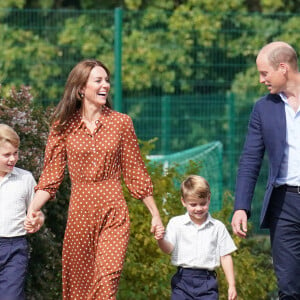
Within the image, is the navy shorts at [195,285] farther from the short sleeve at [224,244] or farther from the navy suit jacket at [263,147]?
the navy suit jacket at [263,147]

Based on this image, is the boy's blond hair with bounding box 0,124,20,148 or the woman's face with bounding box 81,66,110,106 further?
the boy's blond hair with bounding box 0,124,20,148

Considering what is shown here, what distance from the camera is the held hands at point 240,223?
6555 mm

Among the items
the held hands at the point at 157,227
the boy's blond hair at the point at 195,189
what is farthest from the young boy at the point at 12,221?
the boy's blond hair at the point at 195,189

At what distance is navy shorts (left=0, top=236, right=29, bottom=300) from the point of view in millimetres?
6934

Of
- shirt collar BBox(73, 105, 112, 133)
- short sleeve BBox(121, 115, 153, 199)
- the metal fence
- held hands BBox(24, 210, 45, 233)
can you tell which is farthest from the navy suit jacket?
the metal fence

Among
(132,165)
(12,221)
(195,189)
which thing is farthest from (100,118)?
(12,221)

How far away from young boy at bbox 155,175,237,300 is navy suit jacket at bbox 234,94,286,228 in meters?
0.38

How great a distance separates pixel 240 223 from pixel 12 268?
1.50 m

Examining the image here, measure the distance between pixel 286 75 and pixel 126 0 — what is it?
10156 mm

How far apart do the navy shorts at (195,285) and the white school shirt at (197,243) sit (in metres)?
0.04

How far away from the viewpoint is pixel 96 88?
6.89 meters

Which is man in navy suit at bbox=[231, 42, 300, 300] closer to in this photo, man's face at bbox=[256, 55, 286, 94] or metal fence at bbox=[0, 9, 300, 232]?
man's face at bbox=[256, 55, 286, 94]

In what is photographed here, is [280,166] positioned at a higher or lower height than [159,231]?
higher

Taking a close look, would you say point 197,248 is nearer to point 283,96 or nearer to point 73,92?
point 283,96
